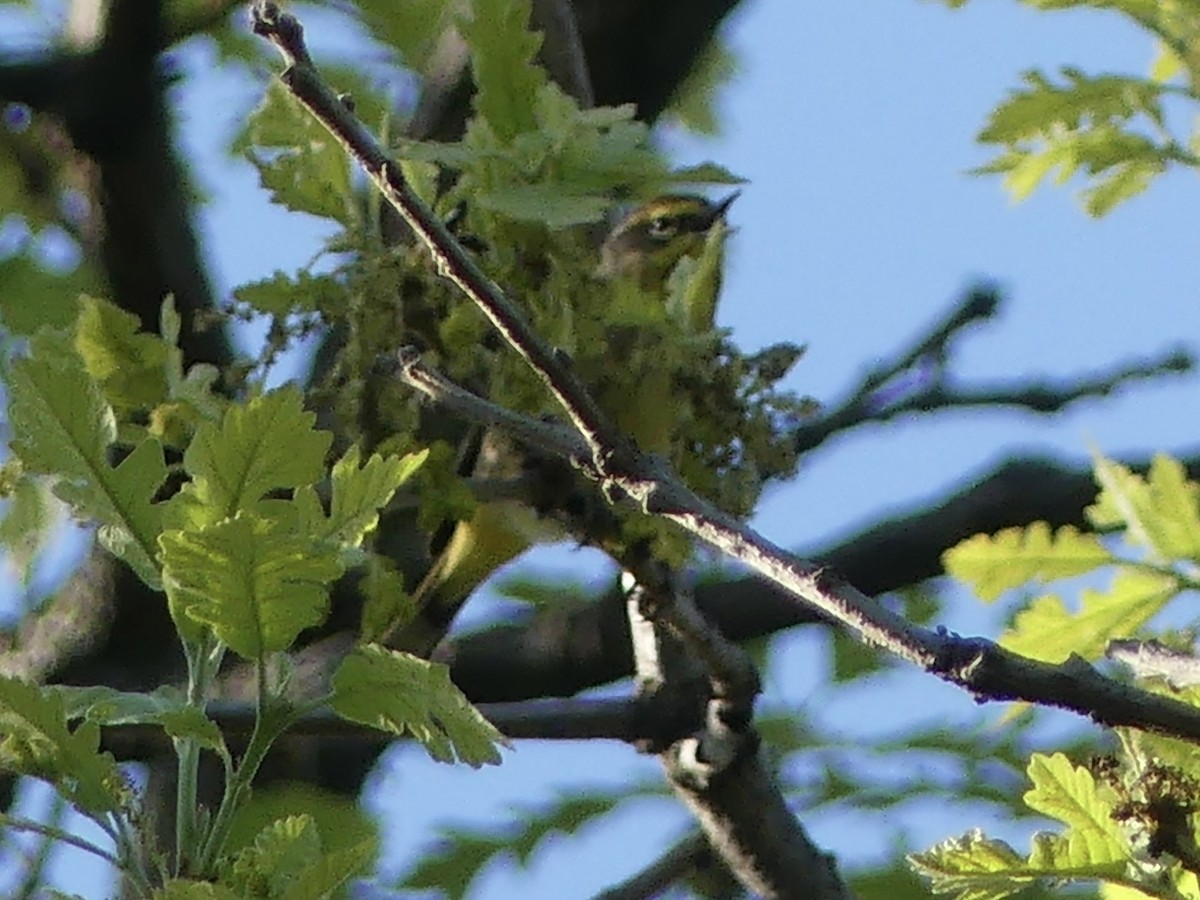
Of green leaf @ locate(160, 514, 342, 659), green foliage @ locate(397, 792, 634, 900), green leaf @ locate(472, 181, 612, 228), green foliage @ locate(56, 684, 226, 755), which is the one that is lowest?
green foliage @ locate(397, 792, 634, 900)

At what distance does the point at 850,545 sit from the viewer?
3.76 meters

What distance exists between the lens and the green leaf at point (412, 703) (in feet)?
4.68

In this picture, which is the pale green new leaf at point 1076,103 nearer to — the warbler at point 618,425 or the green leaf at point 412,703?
the warbler at point 618,425

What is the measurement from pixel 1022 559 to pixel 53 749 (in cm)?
88

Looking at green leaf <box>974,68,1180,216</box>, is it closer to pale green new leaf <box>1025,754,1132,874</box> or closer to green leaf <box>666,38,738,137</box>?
pale green new leaf <box>1025,754,1132,874</box>

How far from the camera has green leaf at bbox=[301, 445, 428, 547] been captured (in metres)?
1.46

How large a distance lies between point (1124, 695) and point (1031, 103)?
129cm

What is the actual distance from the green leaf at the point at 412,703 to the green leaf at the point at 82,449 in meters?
0.19

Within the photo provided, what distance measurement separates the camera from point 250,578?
1.35m

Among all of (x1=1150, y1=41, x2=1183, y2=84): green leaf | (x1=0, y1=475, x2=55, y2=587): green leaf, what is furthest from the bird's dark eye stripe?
(x1=0, y1=475, x2=55, y2=587): green leaf

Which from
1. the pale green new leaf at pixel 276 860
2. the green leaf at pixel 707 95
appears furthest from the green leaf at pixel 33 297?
the pale green new leaf at pixel 276 860

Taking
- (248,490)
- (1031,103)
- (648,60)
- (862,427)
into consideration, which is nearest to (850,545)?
(862,427)

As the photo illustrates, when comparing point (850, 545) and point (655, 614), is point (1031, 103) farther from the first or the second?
point (850, 545)

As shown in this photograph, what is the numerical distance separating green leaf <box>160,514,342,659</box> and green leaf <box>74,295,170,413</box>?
0.44 m
